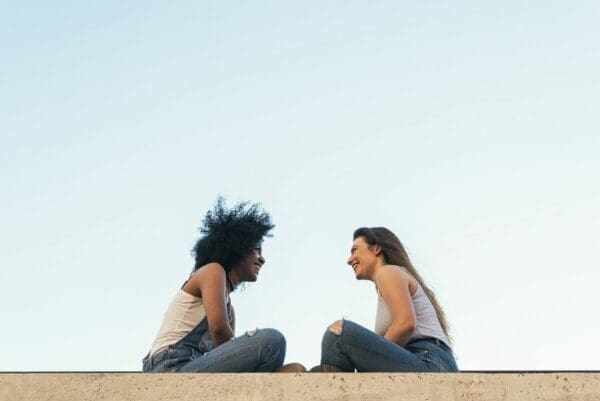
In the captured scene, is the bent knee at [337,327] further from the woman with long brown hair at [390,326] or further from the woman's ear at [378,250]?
the woman's ear at [378,250]

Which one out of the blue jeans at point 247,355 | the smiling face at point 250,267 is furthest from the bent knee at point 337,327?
the smiling face at point 250,267

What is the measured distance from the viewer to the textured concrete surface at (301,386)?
4.35 meters

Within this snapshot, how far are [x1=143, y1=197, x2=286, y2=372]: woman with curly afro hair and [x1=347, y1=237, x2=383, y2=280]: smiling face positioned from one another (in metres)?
0.63

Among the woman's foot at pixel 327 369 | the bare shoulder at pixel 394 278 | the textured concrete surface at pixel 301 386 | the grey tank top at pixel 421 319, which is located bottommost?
the textured concrete surface at pixel 301 386

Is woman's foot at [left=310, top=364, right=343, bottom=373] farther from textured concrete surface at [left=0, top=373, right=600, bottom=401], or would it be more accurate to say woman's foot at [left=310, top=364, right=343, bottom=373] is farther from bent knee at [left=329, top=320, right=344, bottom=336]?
textured concrete surface at [left=0, top=373, right=600, bottom=401]

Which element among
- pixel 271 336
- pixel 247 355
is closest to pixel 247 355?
pixel 247 355

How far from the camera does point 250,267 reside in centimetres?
595

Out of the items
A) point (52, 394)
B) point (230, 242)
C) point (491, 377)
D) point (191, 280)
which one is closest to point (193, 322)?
point (191, 280)

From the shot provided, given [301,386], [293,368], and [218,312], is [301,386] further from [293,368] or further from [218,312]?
[218,312]

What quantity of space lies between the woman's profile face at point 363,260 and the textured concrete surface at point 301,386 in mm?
1557

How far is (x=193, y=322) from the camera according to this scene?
5.42 meters

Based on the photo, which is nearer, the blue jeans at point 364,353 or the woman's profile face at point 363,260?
the blue jeans at point 364,353

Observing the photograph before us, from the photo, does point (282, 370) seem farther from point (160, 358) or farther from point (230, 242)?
point (230, 242)

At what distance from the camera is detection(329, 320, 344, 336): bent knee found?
4.87m
